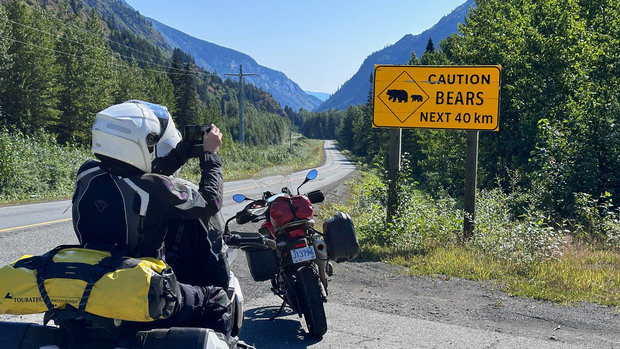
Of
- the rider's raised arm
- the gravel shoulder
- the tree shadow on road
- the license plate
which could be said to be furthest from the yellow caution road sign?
the rider's raised arm

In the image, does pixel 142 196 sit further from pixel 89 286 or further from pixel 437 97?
pixel 437 97

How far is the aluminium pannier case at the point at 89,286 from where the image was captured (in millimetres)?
1904

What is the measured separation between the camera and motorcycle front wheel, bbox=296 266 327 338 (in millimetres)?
4086

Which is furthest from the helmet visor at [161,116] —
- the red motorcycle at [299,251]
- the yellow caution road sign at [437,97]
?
the yellow caution road sign at [437,97]

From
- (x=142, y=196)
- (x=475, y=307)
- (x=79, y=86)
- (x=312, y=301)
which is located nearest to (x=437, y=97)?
(x=475, y=307)

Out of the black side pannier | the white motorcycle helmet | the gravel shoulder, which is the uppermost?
the white motorcycle helmet

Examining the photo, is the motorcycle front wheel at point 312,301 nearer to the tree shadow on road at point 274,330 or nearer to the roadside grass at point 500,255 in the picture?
the tree shadow on road at point 274,330

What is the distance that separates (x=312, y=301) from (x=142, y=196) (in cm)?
223

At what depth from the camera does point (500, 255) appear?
725cm

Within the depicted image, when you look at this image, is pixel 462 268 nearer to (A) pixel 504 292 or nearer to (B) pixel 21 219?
(A) pixel 504 292

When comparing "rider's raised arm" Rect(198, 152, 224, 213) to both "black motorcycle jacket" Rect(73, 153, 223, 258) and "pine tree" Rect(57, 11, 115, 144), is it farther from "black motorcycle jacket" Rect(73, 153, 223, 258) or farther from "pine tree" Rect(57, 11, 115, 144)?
"pine tree" Rect(57, 11, 115, 144)

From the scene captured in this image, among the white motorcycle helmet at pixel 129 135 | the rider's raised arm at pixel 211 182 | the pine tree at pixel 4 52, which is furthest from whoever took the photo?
the pine tree at pixel 4 52

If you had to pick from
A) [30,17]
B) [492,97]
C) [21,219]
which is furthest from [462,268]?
[30,17]

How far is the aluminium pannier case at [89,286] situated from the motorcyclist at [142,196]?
0.58ft
